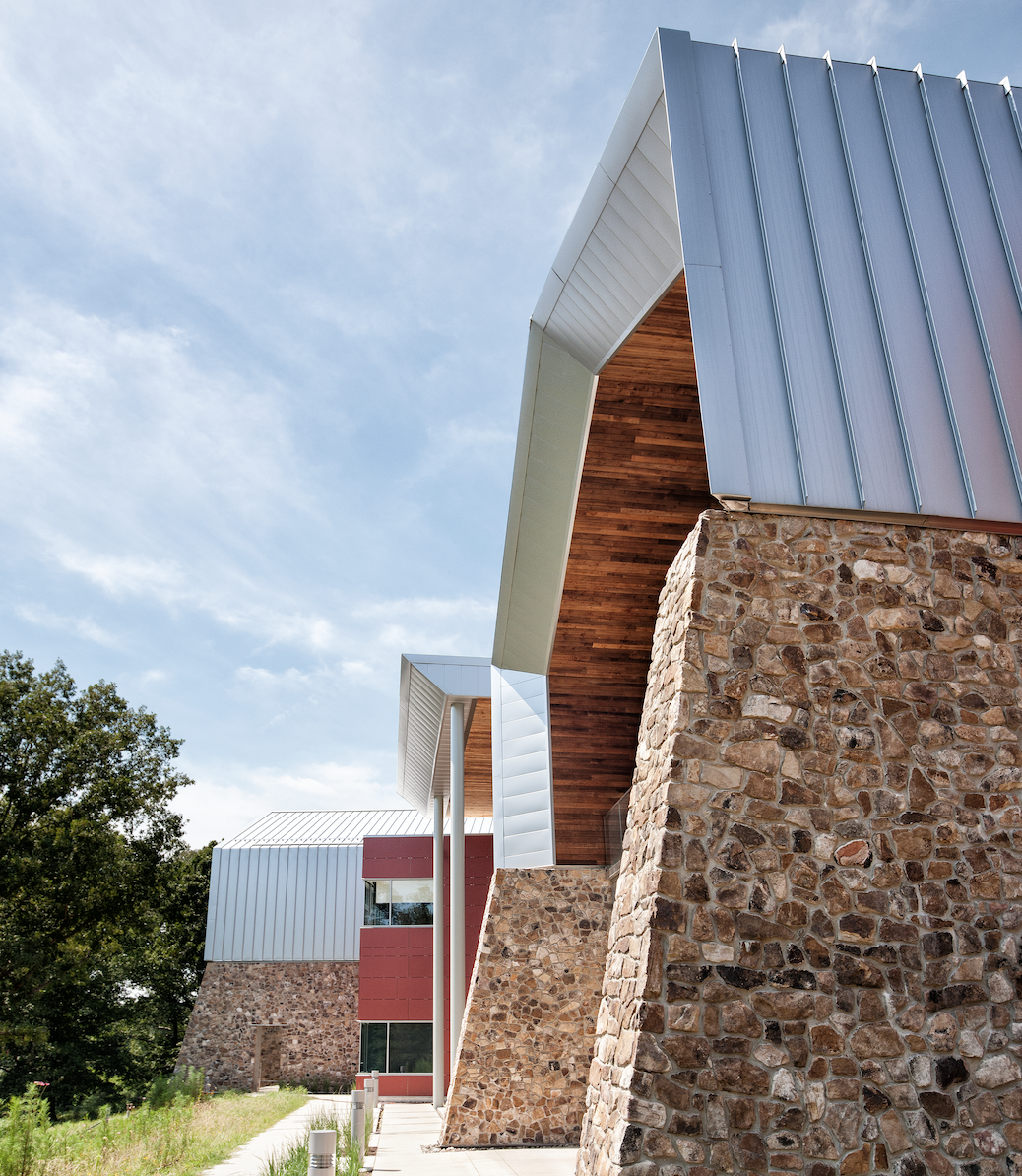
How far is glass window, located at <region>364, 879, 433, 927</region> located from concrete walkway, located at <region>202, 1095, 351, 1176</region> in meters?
4.22

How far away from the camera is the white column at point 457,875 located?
14.8 metres

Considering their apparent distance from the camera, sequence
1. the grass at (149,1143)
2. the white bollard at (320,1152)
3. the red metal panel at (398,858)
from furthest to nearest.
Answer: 1. the red metal panel at (398,858)
2. the grass at (149,1143)
3. the white bollard at (320,1152)

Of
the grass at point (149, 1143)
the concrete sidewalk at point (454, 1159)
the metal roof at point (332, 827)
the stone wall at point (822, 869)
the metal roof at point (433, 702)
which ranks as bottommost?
the concrete sidewalk at point (454, 1159)

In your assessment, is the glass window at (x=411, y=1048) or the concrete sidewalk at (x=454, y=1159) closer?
the concrete sidewalk at (x=454, y=1159)

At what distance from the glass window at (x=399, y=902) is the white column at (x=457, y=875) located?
6.66 m

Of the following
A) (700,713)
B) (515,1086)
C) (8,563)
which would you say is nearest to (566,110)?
(700,713)

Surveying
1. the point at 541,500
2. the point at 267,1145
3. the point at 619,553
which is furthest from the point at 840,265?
the point at 267,1145

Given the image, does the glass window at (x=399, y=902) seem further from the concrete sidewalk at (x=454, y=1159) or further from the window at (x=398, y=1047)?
the concrete sidewalk at (x=454, y=1159)

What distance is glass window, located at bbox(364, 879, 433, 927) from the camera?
73.2 feet

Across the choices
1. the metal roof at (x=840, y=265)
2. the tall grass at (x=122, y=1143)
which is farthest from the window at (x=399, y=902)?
the metal roof at (x=840, y=265)

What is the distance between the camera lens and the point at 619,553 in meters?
11.2

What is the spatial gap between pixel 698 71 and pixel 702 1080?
659 centimetres

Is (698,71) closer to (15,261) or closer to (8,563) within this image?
(15,261)

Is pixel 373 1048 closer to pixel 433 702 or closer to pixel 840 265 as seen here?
pixel 433 702
